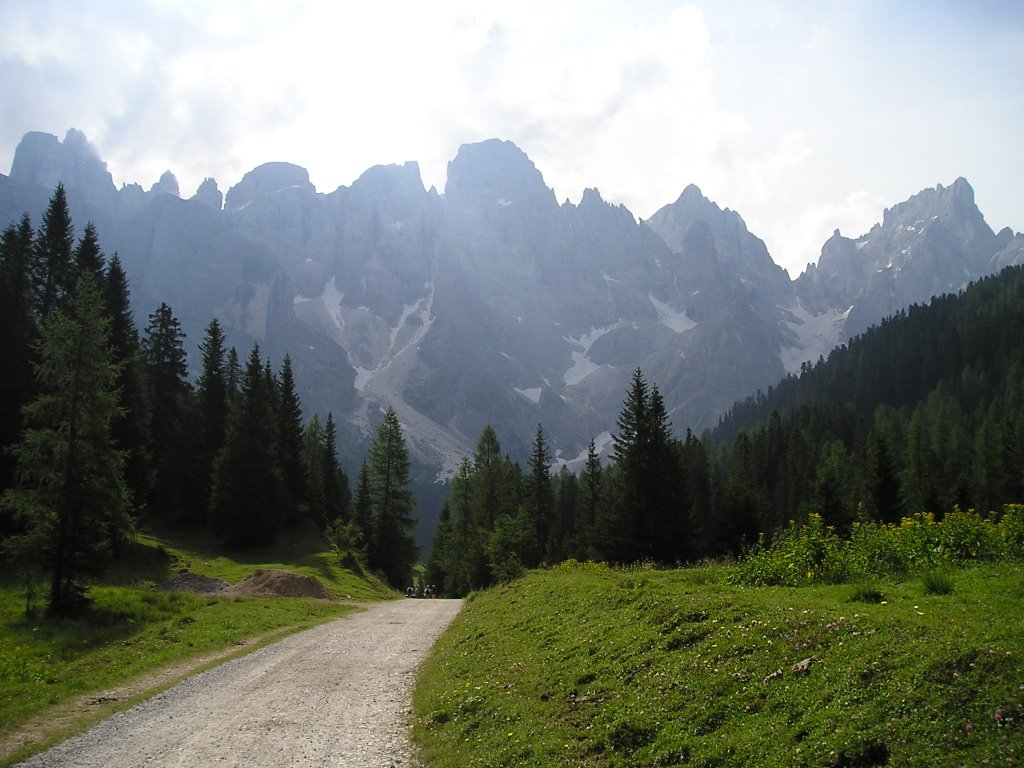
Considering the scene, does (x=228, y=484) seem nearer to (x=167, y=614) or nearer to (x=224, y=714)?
(x=167, y=614)

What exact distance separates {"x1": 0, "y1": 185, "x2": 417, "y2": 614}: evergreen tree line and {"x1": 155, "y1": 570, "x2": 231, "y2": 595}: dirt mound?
411 centimetres

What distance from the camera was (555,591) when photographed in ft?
80.7

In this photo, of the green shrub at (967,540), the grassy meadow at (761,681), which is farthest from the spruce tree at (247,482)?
the green shrub at (967,540)

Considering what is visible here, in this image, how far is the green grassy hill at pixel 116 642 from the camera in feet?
53.3

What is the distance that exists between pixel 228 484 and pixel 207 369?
20.3m

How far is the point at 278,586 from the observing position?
40406 millimetres

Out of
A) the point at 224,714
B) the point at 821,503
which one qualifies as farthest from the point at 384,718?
the point at 821,503

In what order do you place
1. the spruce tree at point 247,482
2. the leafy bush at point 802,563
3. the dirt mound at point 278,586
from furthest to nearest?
the spruce tree at point 247,482 → the dirt mound at point 278,586 → the leafy bush at point 802,563

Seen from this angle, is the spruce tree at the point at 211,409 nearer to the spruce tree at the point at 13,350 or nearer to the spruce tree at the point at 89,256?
the spruce tree at the point at 89,256

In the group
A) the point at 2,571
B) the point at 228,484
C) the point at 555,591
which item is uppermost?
the point at 228,484

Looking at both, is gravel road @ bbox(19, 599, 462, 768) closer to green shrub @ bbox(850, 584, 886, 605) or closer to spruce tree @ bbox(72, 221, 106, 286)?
green shrub @ bbox(850, 584, 886, 605)

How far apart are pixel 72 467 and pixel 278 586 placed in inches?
621

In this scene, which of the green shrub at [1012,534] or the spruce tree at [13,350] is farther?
the spruce tree at [13,350]

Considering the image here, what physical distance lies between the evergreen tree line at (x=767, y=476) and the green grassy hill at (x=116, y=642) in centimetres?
1915
